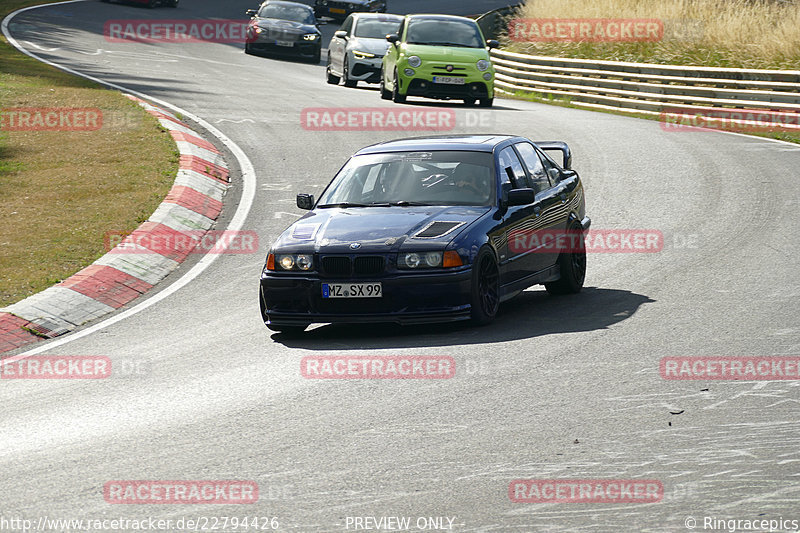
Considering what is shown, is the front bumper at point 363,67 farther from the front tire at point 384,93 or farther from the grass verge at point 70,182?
the grass verge at point 70,182

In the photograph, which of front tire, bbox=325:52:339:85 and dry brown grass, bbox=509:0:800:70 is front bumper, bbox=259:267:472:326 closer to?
dry brown grass, bbox=509:0:800:70

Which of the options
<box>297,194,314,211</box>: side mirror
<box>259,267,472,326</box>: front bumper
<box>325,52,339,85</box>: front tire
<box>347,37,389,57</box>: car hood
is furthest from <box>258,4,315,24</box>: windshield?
<box>259,267,472,326</box>: front bumper

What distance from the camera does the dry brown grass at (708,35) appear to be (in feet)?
93.0

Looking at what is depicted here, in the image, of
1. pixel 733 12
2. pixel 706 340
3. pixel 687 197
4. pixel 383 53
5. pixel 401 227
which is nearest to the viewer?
pixel 706 340

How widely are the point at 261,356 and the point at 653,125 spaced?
17245mm

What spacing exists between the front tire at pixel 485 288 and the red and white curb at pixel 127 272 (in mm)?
3692

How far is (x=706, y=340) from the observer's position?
9.10 meters

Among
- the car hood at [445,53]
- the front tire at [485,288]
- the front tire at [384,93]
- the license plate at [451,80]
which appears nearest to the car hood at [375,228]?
the front tire at [485,288]

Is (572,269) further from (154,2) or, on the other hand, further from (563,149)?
(154,2)

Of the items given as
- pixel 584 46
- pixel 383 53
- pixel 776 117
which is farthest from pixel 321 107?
pixel 584 46

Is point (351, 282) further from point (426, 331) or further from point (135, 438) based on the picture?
point (135, 438)

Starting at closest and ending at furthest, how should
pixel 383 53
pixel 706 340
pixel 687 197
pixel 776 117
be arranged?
pixel 706 340
pixel 687 197
pixel 776 117
pixel 383 53

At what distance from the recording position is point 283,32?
124 ft

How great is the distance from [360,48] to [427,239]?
21.3 meters
